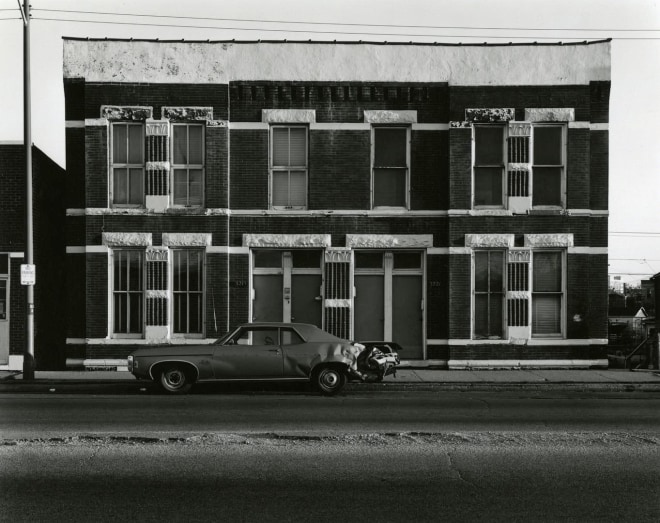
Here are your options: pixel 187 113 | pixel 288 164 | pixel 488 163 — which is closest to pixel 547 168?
pixel 488 163

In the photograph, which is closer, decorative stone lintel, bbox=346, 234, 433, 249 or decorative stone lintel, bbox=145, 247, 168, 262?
decorative stone lintel, bbox=145, 247, 168, 262

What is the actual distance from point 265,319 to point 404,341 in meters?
3.57

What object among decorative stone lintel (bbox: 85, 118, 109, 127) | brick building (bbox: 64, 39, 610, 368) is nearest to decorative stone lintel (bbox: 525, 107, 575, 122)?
brick building (bbox: 64, 39, 610, 368)

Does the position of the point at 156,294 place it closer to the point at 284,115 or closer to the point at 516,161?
the point at 284,115

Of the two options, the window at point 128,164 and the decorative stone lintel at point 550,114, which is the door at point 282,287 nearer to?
the window at point 128,164

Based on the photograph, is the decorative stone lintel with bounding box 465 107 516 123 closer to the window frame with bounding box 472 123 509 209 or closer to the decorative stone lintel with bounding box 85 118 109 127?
the window frame with bounding box 472 123 509 209

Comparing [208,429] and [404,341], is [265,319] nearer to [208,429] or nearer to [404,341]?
[404,341]

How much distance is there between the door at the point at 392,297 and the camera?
2072cm

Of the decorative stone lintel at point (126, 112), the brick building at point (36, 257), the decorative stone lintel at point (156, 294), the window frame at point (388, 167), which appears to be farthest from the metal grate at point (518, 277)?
the brick building at point (36, 257)

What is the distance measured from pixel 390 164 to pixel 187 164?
5.08 meters

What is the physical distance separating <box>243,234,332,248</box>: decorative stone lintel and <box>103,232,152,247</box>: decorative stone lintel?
2.45 meters

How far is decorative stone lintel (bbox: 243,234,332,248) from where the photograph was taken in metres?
20.4

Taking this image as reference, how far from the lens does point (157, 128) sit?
20.2 meters

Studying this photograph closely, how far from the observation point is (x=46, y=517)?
22.4 ft
